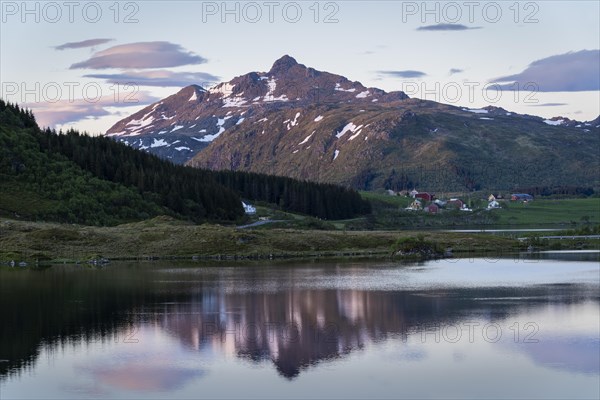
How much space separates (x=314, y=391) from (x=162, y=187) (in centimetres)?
14010

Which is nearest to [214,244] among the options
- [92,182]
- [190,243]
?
[190,243]

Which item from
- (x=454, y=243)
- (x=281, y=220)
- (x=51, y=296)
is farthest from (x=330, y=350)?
(x=281, y=220)

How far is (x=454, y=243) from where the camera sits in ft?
402

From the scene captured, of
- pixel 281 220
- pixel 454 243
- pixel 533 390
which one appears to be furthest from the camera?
pixel 281 220

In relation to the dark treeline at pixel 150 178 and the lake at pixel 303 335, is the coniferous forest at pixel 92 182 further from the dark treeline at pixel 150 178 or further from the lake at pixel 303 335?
the lake at pixel 303 335

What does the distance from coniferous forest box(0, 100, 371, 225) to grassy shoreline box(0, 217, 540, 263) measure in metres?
22.2

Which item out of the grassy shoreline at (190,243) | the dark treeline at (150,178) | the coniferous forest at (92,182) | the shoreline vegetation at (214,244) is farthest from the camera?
the dark treeline at (150,178)

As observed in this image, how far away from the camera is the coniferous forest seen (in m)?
149

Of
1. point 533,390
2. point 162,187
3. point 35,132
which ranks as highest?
point 35,132

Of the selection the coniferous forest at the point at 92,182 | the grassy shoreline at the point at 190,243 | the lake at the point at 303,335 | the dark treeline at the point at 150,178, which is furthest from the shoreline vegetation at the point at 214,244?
the dark treeline at the point at 150,178

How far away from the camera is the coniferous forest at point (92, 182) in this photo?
14900 cm

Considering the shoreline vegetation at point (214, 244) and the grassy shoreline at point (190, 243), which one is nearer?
the shoreline vegetation at point (214, 244)

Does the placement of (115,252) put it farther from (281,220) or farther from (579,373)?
(579,373)

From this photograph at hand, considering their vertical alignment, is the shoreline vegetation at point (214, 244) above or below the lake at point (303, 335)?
above
